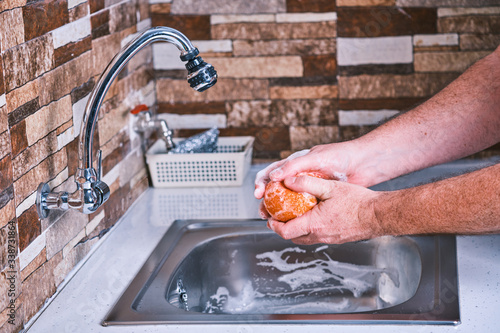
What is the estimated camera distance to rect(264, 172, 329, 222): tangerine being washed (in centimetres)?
129

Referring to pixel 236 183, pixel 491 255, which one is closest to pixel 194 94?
pixel 236 183

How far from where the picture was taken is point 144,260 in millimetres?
1500

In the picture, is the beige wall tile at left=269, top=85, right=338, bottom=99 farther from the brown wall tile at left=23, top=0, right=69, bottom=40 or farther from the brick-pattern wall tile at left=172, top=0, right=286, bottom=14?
the brown wall tile at left=23, top=0, right=69, bottom=40

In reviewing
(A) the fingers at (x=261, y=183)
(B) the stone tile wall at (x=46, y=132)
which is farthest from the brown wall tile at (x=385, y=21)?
(A) the fingers at (x=261, y=183)

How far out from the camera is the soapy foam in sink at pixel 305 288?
1.56 metres

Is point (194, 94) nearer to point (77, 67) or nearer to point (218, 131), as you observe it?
point (218, 131)

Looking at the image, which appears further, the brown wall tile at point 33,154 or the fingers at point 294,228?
the fingers at point 294,228

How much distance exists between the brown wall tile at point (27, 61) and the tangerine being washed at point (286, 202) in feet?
1.67

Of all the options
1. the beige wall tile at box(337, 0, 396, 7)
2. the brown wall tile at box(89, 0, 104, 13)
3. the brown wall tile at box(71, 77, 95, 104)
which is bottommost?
the brown wall tile at box(71, 77, 95, 104)

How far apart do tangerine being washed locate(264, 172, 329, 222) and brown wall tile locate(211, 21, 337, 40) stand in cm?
85

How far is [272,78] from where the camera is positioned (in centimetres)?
210

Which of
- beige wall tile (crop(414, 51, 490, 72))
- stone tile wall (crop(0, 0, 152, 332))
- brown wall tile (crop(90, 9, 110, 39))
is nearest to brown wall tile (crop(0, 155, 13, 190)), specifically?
stone tile wall (crop(0, 0, 152, 332))

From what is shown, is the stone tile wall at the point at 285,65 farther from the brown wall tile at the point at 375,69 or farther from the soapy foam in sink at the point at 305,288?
the soapy foam in sink at the point at 305,288

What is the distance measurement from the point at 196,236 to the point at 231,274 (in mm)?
130
